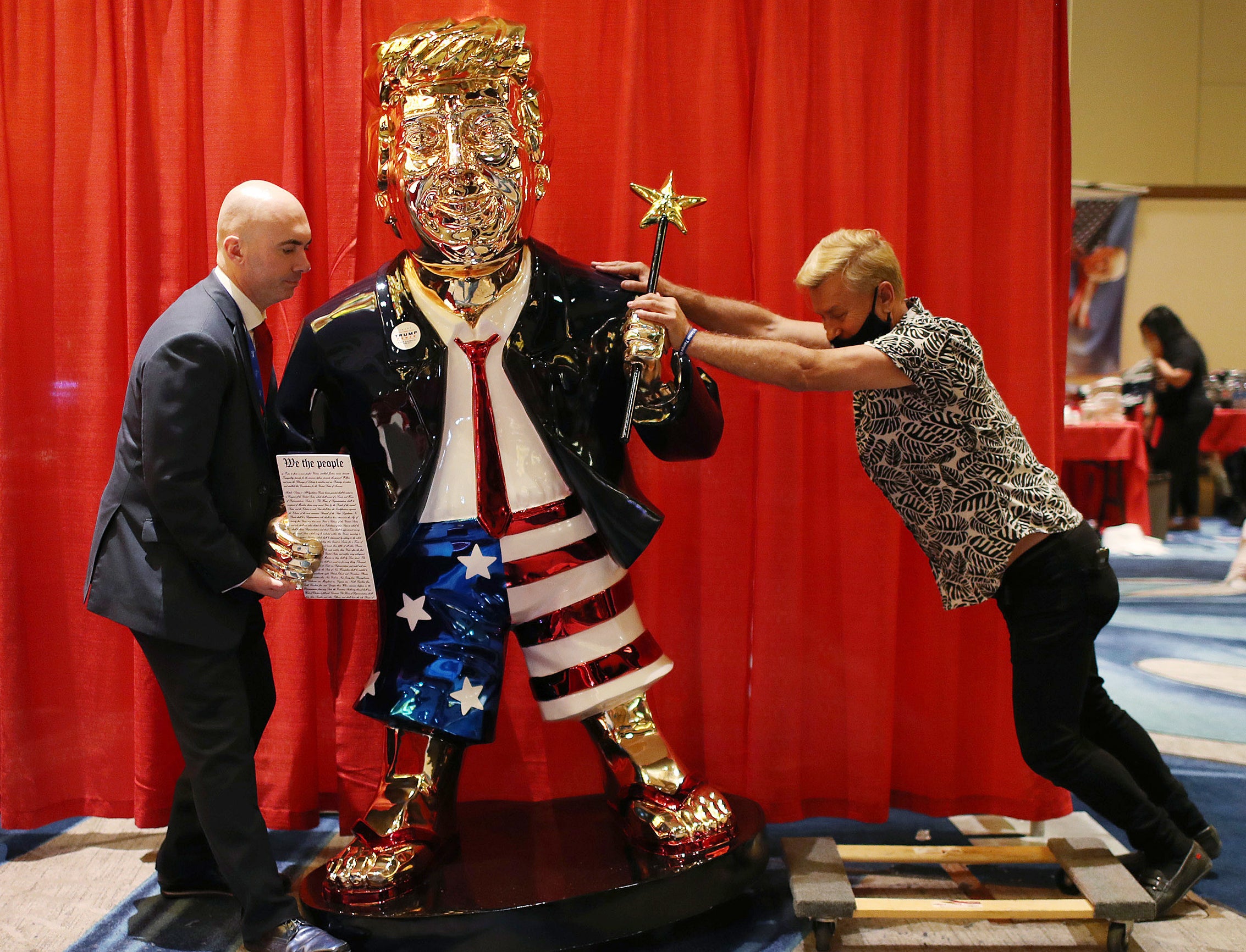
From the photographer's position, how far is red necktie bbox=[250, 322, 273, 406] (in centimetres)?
201

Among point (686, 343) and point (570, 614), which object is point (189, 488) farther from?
point (686, 343)

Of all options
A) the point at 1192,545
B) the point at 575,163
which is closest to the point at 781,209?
the point at 575,163

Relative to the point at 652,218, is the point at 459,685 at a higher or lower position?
lower

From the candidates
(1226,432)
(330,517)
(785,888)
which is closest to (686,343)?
(330,517)

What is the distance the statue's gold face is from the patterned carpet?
1557 millimetres

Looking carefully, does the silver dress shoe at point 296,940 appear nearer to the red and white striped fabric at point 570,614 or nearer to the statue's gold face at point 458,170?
the red and white striped fabric at point 570,614

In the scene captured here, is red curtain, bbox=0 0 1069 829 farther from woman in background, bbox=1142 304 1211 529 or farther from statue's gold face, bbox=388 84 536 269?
woman in background, bbox=1142 304 1211 529

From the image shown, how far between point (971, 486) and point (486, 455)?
3.38 feet

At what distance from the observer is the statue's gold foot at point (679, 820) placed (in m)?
1.96

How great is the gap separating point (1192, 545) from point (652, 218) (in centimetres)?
600

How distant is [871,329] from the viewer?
6.79ft

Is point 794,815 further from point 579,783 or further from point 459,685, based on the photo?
point 459,685

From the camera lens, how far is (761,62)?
2371 millimetres

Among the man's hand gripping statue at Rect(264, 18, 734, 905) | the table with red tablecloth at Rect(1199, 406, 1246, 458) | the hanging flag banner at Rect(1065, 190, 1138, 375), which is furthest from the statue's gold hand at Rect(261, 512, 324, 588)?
the hanging flag banner at Rect(1065, 190, 1138, 375)
